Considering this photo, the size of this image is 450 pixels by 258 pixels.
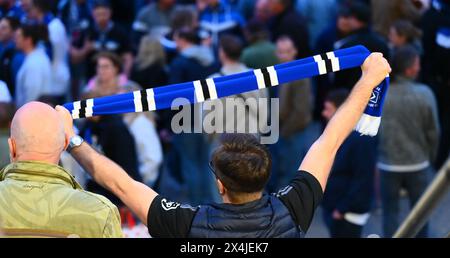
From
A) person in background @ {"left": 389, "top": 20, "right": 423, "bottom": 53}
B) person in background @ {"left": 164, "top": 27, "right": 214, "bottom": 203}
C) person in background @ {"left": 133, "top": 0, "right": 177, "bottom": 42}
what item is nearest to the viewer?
person in background @ {"left": 164, "top": 27, "right": 214, "bottom": 203}

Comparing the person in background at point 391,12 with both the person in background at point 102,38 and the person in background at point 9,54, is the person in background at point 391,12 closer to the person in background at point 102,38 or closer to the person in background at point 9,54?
the person in background at point 102,38

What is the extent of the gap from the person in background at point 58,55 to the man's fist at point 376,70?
5655mm

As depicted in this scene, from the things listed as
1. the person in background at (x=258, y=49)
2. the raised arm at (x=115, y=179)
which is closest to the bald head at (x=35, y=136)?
the raised arm at (x=115, y=179)

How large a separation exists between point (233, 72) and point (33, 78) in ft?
6.81

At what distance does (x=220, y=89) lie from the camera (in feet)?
16.1

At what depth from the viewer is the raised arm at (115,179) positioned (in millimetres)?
4246

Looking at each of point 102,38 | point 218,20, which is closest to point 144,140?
point 102,38

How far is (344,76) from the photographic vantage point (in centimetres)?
962

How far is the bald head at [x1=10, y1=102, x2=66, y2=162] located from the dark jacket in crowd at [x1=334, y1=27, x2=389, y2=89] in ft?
18.5

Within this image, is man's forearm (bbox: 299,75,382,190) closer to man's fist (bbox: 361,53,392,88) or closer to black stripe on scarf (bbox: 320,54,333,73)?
man's fist (bbox: 361,53,392,88)

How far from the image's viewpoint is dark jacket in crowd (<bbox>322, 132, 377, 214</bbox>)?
754cm

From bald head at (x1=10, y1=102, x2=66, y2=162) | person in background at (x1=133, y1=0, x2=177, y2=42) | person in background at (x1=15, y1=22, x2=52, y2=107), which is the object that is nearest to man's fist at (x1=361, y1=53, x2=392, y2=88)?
bald head at (x1=10, y1=102, x2=66, y2=162)
